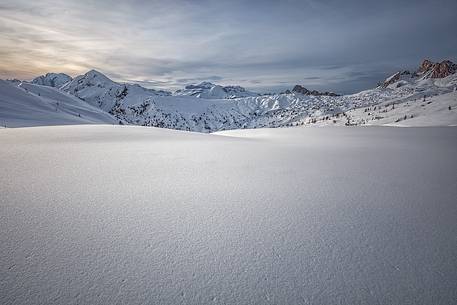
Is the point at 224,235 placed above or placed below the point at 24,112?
below

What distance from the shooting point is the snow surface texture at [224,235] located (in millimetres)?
1581

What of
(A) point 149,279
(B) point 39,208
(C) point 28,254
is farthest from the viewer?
(B) point 39,208

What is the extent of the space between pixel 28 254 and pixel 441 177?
16.8 ft

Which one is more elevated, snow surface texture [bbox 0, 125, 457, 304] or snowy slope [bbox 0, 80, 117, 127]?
snowy slope [bbox 0, 80, 117, 127]

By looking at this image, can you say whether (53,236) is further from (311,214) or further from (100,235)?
(311,214)

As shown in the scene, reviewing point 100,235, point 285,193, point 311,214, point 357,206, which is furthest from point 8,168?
point 357,206

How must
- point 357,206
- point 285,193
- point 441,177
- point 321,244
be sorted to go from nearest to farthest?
1. point 321,244
2. point 357,206
3. point 285,193
4. point 441,177

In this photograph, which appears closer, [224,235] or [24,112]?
[224,235]

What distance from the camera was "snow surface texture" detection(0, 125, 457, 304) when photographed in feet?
5.19

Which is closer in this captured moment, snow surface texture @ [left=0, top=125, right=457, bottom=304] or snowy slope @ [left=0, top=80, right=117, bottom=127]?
snow surface texture @ [left=0, top=125, right=457, bottom=304]

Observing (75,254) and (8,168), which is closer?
(75,254)

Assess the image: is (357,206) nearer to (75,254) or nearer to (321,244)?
(321,244)

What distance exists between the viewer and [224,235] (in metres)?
2.18

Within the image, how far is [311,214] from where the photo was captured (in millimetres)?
2611
